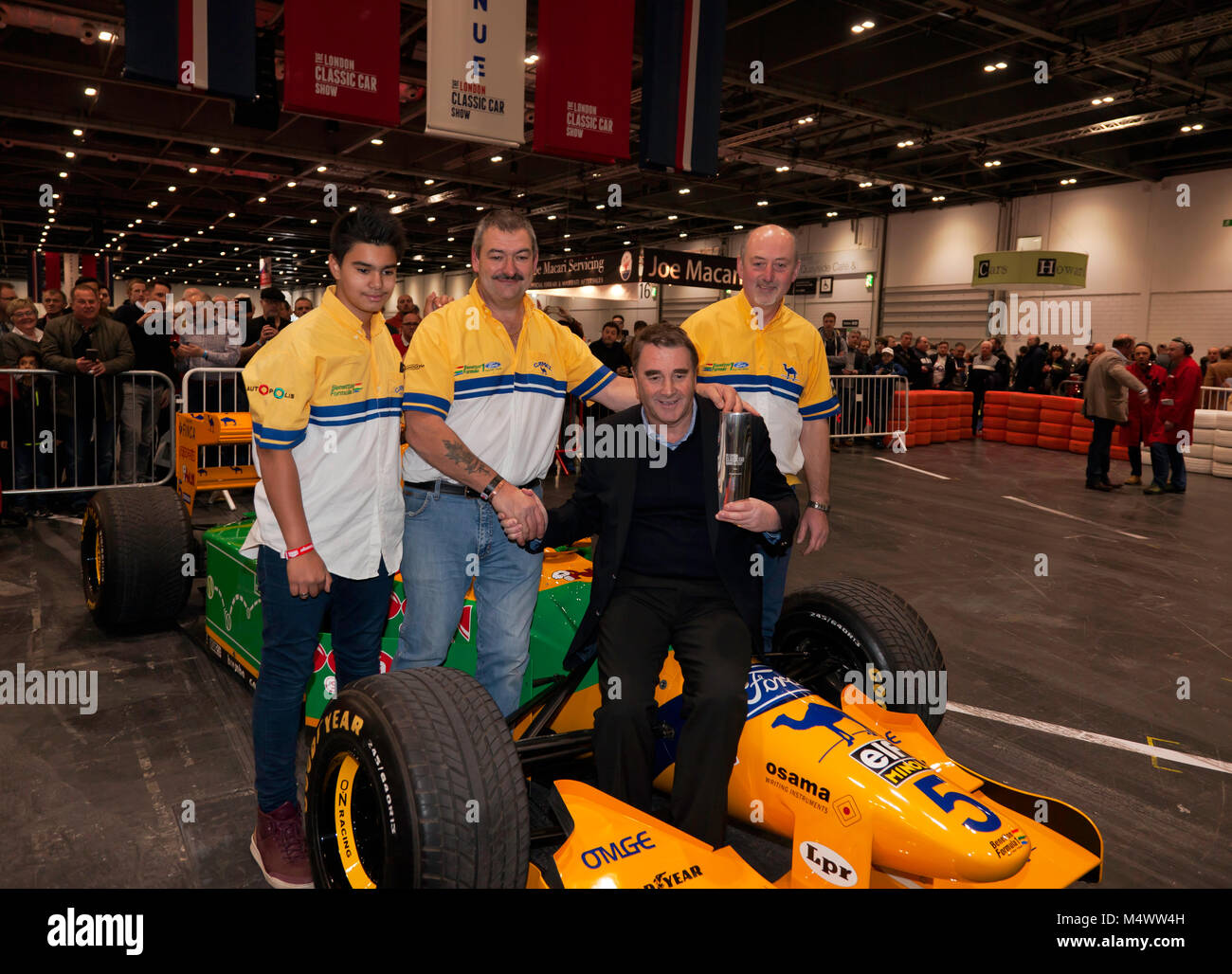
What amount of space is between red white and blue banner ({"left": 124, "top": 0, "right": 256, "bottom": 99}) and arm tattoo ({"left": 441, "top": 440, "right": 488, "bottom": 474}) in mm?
5552

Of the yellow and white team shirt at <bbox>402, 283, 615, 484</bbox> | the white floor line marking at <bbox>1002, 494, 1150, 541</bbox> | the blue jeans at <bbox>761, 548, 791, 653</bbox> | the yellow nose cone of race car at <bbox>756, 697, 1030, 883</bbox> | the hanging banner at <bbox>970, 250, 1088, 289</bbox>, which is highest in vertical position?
the hanging banner at <bbox>970, 250, 1088, 289</bbox>

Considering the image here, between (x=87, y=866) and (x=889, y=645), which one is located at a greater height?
(x=889, y=645)

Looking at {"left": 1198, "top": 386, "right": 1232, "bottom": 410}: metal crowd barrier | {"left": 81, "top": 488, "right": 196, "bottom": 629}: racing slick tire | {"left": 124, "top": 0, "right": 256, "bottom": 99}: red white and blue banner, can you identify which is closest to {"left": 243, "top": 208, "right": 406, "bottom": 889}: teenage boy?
{"left": 81, "top": 488, "right": 196, "bottom": 629}: racing slick tire

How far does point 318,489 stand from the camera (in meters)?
2.70

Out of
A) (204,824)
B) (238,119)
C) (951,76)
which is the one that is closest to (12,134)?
(238,119)

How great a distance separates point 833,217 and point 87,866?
97.3 ft

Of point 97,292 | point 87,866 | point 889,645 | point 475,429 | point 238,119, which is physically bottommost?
point 87,866

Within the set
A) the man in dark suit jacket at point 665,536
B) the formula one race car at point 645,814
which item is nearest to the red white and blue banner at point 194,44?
the man in dark suit jacket at point 665,536

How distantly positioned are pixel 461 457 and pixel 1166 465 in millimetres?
11866

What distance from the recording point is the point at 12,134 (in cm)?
1922

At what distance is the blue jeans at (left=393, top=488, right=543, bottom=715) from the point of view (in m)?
2.91

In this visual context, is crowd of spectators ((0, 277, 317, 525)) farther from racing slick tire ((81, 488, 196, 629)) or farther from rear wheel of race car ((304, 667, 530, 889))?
rear wheel of race car ((304, 667, 530, 889))

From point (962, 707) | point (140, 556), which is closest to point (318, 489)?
point (140, 556)

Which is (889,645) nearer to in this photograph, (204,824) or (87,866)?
(204,824)
